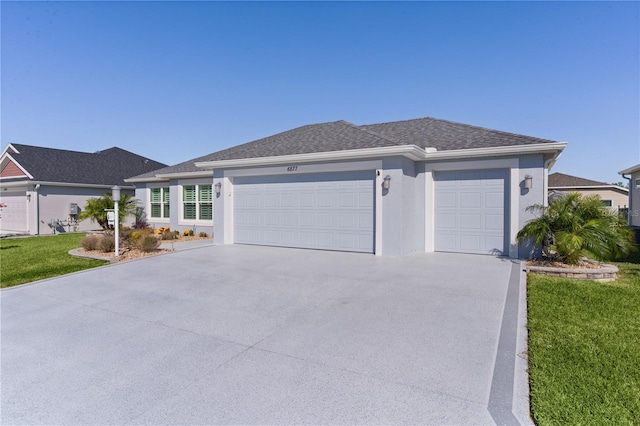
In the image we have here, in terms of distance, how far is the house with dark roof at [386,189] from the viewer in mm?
10016

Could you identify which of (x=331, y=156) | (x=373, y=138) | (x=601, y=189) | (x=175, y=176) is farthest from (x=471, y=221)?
(x=601, y=189)

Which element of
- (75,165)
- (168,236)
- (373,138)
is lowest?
(168,236)

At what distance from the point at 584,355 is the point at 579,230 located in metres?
5.53

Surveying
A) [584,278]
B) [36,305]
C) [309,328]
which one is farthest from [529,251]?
[36,305]

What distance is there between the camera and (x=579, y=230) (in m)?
8.14

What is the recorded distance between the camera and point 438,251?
37.1 feet

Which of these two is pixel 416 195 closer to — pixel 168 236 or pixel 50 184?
pixel 168 236

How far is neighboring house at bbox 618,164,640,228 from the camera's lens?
17719 mm

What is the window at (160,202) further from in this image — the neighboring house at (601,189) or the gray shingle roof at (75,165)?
the neighboring house at (601,189)

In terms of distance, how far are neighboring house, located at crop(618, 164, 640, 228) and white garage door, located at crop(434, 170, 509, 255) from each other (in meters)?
12.8

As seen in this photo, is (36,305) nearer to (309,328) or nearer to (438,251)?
(309,328)

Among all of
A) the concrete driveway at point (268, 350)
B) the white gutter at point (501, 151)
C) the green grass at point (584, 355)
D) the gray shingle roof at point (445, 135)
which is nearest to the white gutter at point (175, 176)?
the gray shingle roof at point (445, 135)

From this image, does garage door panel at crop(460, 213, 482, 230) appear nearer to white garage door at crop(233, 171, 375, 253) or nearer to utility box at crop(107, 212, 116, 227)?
white garage door at crop(233, 171, 375, 253)

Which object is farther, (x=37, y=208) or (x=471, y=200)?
(x=37, y=208)
